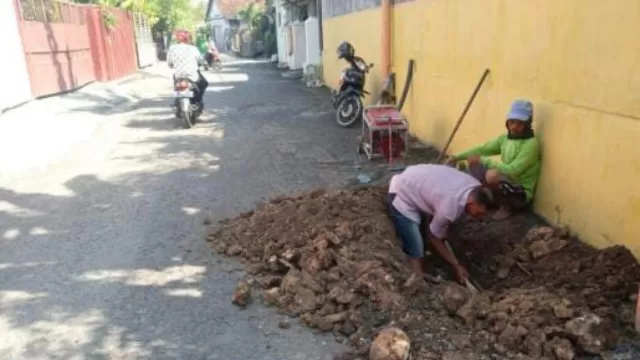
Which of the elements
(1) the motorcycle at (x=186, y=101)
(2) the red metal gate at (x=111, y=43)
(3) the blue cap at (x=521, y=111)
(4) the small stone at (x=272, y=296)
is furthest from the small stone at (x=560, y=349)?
(2) the red metal gate at (x=111, y=43)

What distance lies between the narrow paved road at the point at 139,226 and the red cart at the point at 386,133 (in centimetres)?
49

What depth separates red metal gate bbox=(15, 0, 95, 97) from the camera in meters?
13.1

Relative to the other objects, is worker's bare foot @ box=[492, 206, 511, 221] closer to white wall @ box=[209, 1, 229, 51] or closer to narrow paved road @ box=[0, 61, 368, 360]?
narrow paved road @ box=[0, 61, 368, 360]

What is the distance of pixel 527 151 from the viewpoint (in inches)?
181

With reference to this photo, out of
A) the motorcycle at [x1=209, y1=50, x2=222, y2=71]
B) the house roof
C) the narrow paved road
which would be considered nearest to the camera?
the narrow paved road

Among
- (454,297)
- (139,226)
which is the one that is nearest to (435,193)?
(454,297)

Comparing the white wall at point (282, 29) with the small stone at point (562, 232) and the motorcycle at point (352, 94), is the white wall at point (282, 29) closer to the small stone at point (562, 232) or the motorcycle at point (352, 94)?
the motorcycle at point (352, 94)

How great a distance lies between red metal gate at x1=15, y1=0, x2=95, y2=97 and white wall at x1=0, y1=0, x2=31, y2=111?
0.28 meters

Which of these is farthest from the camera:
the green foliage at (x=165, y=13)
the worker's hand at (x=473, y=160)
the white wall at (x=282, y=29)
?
the green foliage at (x=165, y=13)

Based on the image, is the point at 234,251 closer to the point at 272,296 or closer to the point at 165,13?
the point at 272,296

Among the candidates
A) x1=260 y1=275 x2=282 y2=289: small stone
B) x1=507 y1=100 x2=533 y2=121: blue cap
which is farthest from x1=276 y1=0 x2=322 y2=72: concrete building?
x1=260 y1=275 x2=282 y2=289: small stone

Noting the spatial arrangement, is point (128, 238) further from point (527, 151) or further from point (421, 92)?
point (421, 92)

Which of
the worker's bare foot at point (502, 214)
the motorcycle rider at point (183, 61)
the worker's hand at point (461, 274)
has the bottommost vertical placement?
the worker's hand at point (461, 274)

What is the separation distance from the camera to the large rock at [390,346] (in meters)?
2.83
